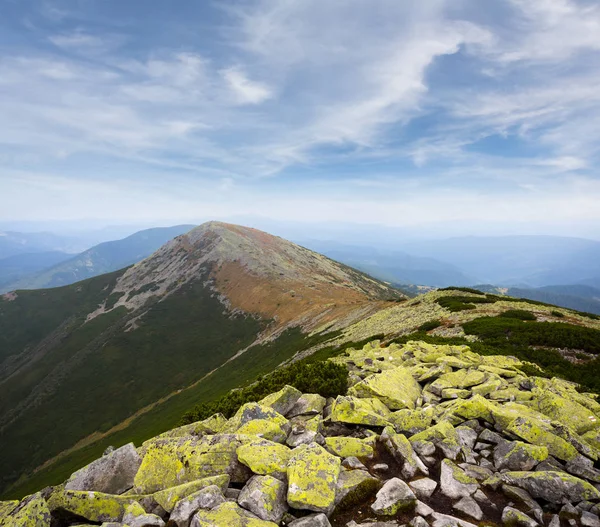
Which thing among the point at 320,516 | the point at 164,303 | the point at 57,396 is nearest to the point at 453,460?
the point at 320,516

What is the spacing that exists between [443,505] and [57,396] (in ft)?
483

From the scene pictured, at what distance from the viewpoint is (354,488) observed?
9039mm

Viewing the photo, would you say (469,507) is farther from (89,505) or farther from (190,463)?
(89,505)

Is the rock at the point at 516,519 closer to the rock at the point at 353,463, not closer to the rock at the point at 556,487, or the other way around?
the rock at the point at 556,487

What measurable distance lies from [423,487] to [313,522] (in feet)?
12.2

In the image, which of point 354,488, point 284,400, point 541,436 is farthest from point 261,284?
point 354,488

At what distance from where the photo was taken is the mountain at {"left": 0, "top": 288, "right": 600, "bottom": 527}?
835 centimetres

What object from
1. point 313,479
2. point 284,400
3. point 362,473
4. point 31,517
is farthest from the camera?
point 284,400

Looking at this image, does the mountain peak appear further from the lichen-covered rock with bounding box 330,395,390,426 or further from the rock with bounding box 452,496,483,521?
the rock with bounding box 452,496,483,521

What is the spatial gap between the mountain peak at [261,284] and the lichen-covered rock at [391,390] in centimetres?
7069

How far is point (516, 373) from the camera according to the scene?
18266 millimetres

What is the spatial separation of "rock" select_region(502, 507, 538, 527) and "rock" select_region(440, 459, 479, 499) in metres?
0.98

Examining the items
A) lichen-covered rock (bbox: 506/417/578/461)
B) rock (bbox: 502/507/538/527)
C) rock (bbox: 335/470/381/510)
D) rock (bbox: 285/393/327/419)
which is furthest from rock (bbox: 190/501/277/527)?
lichen-covered rock (bbox: 506/417/578/461)

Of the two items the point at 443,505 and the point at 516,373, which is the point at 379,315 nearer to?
the point at 516,373
